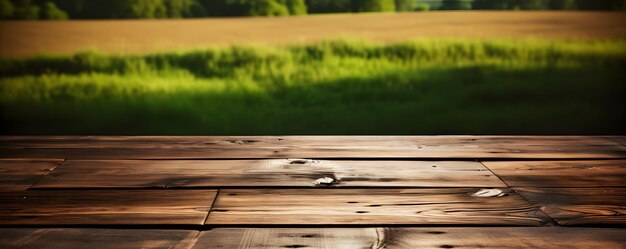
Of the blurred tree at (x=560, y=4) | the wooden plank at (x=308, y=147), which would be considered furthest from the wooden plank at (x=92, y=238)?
the blurred tree at (x=560, y=4)

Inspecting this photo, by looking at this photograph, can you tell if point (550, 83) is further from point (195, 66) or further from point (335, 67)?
point (195, 66)

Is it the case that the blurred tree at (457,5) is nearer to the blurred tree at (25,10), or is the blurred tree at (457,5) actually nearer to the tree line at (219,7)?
the tree line at (219,7)

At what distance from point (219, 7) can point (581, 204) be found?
1.63 metres

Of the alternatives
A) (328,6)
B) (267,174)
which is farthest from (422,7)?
(267,174)

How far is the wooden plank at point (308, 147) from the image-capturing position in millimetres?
1640

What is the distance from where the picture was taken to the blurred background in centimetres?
237

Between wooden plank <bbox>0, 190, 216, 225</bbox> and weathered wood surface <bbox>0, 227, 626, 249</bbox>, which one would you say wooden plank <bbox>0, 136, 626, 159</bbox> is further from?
weathered wood surface <bbox>0, 227, 626, 249</bbox>

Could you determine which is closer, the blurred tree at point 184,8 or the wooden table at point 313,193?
the wooden table at point 313,193

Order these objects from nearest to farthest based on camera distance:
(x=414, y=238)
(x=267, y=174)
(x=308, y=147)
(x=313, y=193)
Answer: (x=414, y=238) < (x=313, y=193) < (x=267, y=174) < (x=308, y=147)

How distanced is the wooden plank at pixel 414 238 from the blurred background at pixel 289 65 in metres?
1.41

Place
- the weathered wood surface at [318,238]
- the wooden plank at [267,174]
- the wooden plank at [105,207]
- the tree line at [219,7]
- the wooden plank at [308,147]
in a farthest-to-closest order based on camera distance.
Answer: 1. the tree line at [219,7]
2. the wooden plank at [308,147]
3. the wooden plank at [267,174]
4. the wooden plank at [105,207]
5. the weathered wood surface at [318,238]

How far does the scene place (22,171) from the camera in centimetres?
144

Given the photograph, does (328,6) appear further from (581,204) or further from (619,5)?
(581,204)

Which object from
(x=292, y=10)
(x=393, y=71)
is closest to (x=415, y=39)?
(x=393, y=71)
